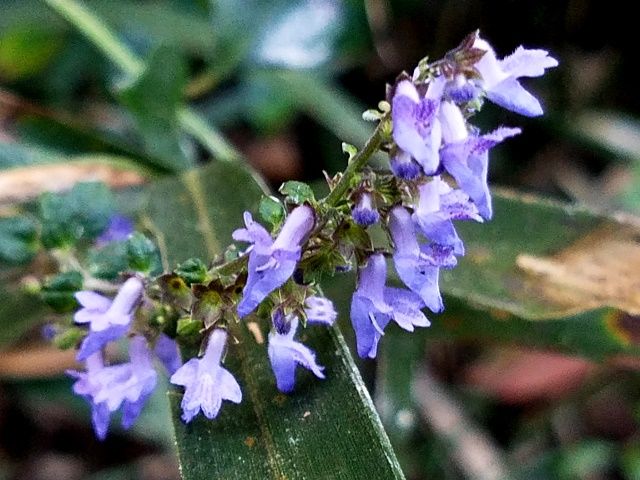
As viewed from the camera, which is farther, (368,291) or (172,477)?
(172,477)

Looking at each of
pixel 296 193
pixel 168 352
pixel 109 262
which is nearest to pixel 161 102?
pixel 109 262

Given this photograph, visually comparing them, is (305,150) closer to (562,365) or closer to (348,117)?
(348,117)

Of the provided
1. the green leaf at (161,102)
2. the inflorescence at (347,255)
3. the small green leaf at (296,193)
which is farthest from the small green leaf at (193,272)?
the green leaf at (161,102)

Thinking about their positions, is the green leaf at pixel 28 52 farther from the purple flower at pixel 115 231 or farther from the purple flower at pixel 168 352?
the purple flower at pixel 168 352

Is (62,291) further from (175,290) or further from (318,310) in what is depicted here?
(318,310)

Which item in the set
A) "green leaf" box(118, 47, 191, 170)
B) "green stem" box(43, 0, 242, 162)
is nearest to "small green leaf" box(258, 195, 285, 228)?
"green leaf" box(118, 47, 191, 170)

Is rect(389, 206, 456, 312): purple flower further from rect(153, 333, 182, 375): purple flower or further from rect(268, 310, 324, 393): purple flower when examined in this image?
rect(153, 333, 182, 375): purple flower

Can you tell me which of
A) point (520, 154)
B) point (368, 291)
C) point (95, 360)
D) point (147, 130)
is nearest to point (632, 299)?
point (368, 291)
